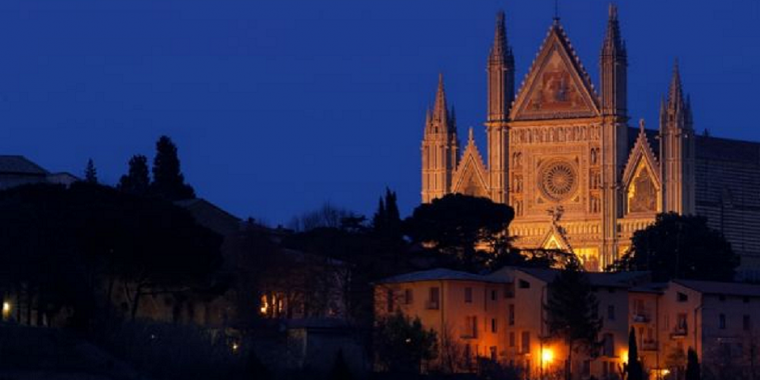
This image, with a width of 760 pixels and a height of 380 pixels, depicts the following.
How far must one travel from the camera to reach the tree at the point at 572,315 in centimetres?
7706

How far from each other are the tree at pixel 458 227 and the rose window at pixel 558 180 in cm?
1995

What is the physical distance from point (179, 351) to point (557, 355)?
54.6 ft

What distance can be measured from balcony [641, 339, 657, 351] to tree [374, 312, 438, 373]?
10.6 meters

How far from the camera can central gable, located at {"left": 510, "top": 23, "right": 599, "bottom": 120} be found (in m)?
121

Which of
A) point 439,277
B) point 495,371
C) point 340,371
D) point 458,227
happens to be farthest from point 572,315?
point 458,227

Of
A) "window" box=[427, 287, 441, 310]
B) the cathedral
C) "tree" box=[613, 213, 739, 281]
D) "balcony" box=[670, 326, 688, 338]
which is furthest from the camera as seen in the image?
the cathedral

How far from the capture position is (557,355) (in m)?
78.9

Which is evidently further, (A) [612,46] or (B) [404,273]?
(A) [612,46]

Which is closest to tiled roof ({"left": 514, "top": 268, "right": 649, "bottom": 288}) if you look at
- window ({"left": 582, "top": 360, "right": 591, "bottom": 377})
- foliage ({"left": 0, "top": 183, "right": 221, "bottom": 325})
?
window ({"left": 582, "top": 360, "right": 591, "bottom": 377})

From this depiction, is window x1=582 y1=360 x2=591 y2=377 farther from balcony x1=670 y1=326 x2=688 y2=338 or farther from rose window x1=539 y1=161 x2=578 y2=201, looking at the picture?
rose window x1=539 y1=161 x2=578 y2=201

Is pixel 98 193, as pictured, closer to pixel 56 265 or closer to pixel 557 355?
pixel 56 265

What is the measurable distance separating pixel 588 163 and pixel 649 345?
36.3m

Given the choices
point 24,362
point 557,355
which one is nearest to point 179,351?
point 24,362

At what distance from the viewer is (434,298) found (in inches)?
3157
